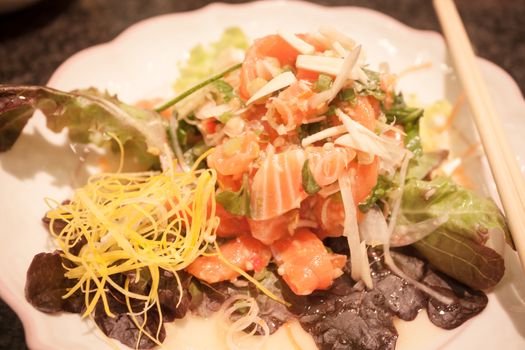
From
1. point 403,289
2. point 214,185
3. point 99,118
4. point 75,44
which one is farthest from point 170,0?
point 403,289

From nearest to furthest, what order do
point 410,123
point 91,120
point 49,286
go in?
point 49,286
point 91,120
point 410,123

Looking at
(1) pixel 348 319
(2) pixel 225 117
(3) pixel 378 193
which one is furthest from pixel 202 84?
(1) pixel 348 319

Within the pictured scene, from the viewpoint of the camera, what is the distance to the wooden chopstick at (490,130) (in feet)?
6.78

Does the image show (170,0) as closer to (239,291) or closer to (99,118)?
(99,118)

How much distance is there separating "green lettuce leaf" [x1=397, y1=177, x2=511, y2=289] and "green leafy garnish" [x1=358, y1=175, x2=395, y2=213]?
13 cm

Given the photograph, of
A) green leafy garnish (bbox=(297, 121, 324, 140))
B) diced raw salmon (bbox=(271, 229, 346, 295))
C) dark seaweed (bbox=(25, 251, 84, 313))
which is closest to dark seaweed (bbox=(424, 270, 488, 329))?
diced raw salmon (bbox=(271, 229, 346, 295))

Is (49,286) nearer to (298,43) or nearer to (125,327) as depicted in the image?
(125,327)

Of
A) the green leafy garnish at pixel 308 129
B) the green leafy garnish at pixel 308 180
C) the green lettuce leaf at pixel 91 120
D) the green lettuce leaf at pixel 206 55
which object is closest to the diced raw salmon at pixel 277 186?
the green leafy garnish at pixel 308 180

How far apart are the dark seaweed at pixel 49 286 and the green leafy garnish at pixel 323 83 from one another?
130 cm

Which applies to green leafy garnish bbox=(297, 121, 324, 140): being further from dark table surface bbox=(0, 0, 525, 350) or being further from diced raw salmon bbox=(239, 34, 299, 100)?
dark table surface bbox=(0, 0, 525, 350)

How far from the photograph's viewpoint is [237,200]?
2074 mm

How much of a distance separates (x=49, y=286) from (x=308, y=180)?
3.63 ft

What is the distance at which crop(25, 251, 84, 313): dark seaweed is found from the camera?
188 cm

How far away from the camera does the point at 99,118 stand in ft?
7.77
